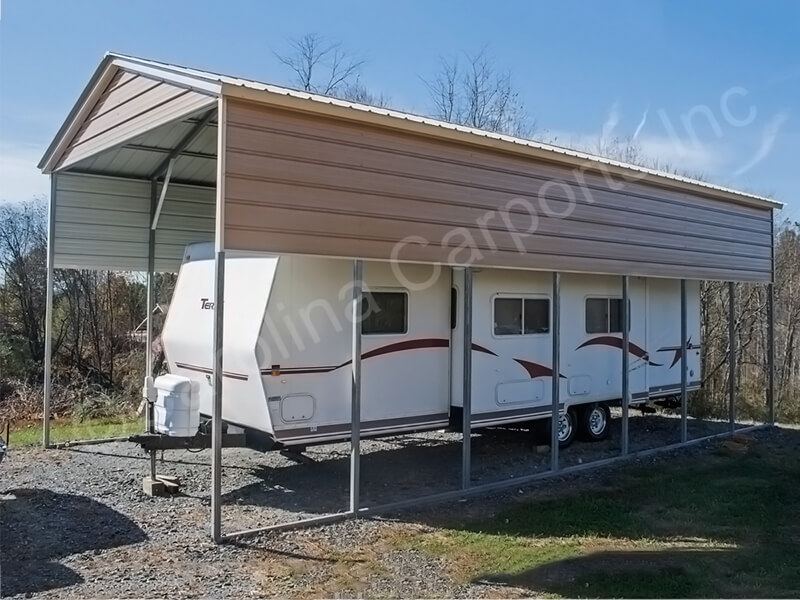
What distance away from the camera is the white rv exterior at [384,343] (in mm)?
7293

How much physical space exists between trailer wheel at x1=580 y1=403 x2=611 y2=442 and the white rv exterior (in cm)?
26

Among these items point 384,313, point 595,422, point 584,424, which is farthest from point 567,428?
point 384,313

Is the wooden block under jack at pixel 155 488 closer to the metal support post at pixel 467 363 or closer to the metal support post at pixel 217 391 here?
the metal support post at pixel 217 391

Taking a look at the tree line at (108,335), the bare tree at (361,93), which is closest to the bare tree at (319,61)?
the bare tree at (361,93)

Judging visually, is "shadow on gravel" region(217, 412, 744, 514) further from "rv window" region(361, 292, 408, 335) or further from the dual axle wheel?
"rv window" region(361, 292, 408, 335)

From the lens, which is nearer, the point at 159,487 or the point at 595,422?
the point at 159,487

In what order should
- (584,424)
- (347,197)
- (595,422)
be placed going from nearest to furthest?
(347,197), (584,424), (595,422)

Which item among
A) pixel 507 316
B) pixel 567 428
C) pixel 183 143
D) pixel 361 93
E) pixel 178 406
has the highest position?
pixel 361 93

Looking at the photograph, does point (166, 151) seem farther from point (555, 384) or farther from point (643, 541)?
point (643, 541)

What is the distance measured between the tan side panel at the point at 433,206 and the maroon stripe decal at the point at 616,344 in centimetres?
127

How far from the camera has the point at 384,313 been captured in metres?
8.07

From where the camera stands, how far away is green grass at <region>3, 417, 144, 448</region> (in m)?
10.3

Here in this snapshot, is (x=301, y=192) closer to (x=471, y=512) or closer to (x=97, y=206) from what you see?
(x=471, y=512)

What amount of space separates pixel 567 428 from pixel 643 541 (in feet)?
12.9
